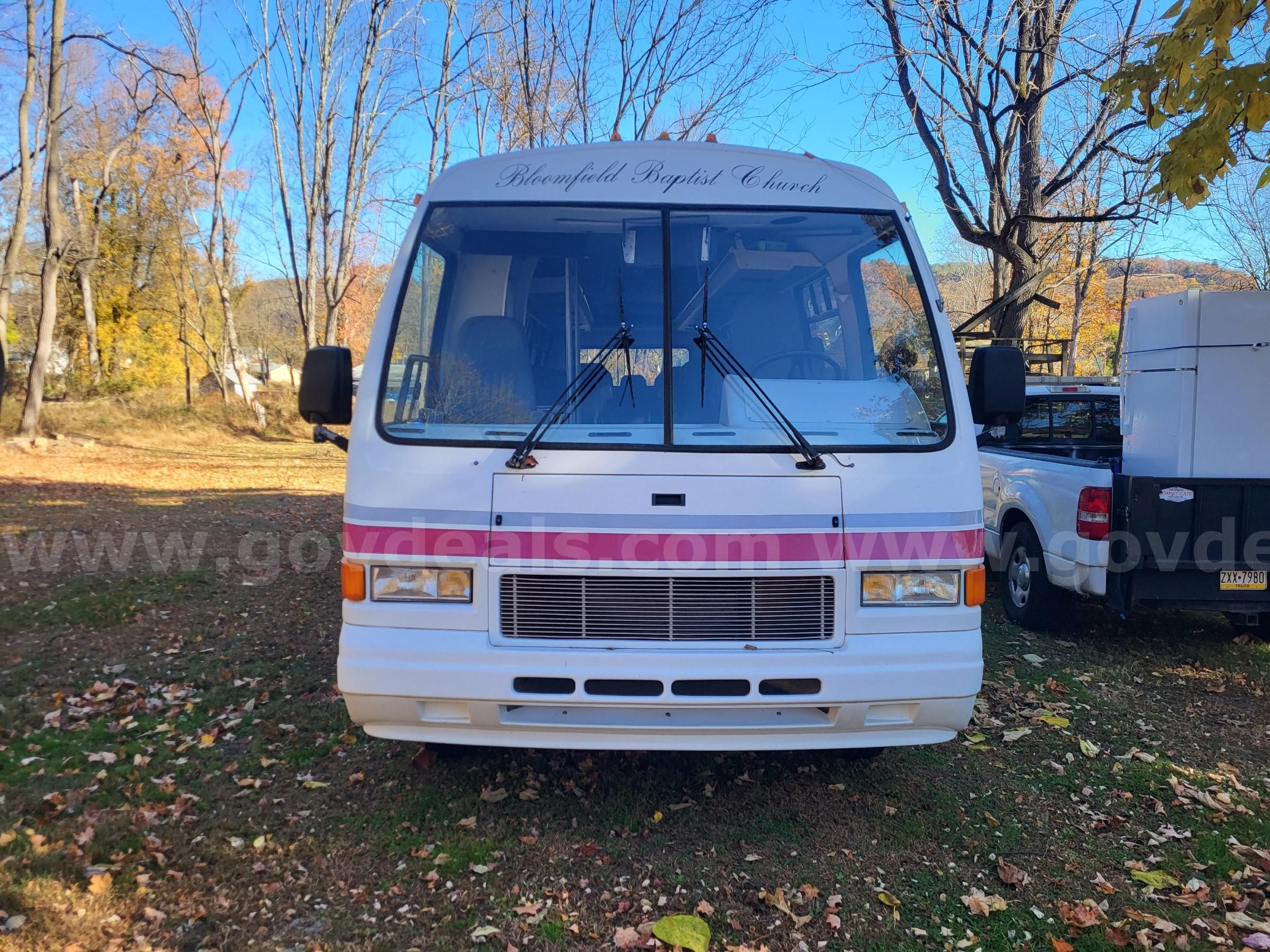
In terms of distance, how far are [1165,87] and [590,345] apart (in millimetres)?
4388

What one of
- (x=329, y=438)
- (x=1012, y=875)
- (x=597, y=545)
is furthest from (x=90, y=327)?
(x=1012, y=875)

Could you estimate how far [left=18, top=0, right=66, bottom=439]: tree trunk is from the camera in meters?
16.4

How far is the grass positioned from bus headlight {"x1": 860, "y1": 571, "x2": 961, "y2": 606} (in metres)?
1.07

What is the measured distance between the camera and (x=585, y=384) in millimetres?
3701

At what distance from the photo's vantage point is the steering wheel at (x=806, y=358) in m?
3.86

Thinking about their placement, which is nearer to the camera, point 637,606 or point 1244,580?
point 637,606

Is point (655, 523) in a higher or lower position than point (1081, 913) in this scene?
higher

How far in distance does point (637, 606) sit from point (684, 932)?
114cm

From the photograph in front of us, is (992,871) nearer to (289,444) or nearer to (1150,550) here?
(1150,550)

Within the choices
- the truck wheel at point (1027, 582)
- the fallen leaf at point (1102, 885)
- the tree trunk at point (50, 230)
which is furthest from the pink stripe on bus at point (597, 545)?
the tree trunk at point (50, 230)

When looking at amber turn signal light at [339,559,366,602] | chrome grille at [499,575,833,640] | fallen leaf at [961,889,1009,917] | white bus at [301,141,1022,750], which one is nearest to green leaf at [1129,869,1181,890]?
fallen leaf at [961,889,1009,917]

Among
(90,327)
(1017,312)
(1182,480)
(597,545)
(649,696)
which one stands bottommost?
(649,696)

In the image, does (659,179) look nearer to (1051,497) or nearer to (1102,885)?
(1102,885)

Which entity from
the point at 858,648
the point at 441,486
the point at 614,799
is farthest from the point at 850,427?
the point at 614,799
